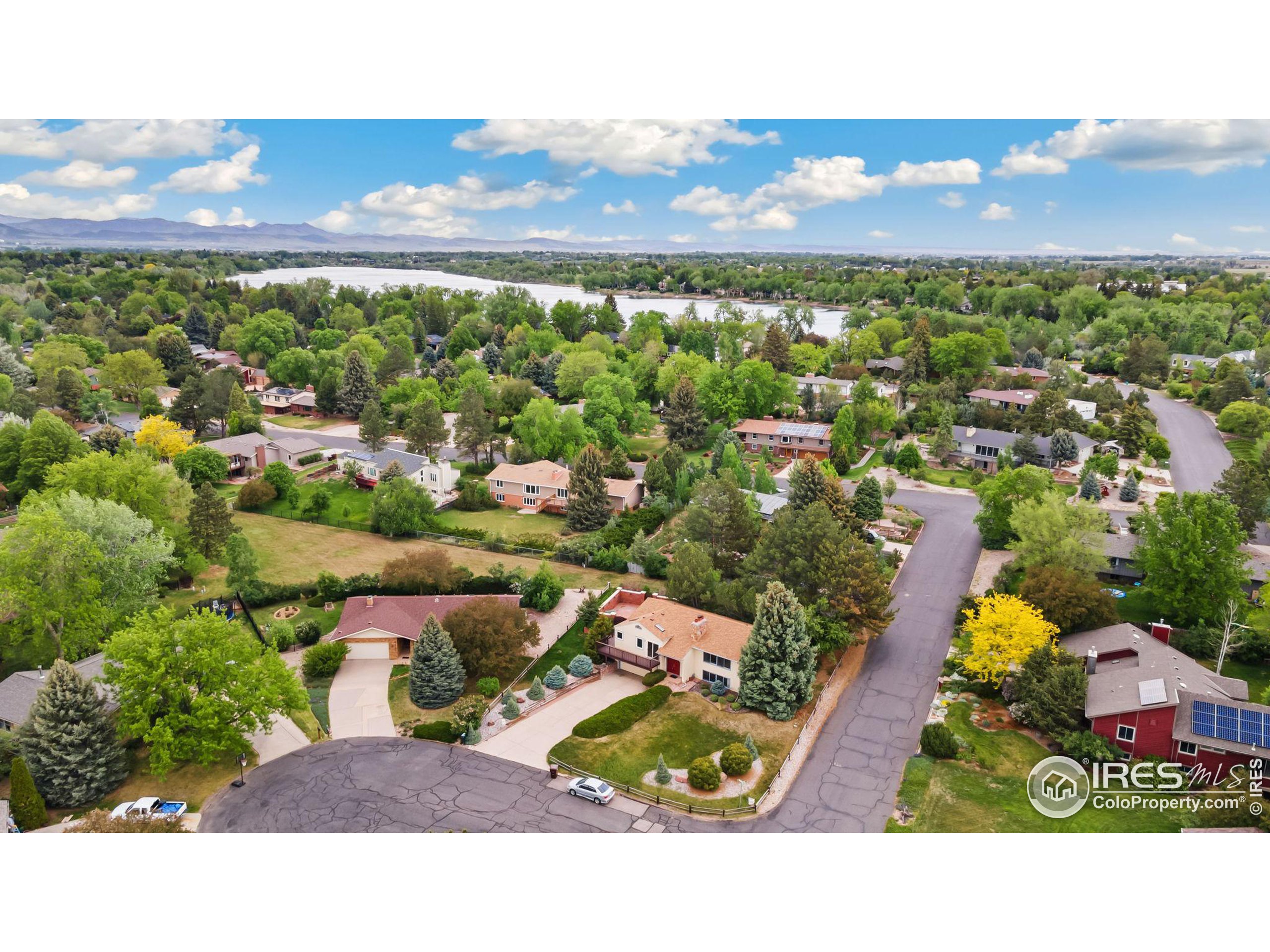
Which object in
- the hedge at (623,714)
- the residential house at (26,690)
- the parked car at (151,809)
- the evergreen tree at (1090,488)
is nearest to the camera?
the parked car at (151,809)

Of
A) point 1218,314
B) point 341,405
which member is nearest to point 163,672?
point 341,405

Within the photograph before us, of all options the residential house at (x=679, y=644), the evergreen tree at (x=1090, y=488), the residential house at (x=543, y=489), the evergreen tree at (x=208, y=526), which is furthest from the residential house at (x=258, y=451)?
the evergreen tree at (x=1090, y=488)

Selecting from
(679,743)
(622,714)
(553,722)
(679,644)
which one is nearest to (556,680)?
(553,722)

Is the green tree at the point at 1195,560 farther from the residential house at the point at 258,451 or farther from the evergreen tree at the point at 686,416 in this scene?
the residential house at the point at 258,451

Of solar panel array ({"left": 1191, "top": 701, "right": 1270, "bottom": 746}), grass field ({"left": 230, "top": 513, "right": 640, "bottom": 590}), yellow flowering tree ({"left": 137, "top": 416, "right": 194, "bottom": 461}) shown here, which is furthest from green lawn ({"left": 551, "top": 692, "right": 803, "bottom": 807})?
yellow flowering tree ({"left": 137, "top": 416, "right": 194, "bottom": 461})

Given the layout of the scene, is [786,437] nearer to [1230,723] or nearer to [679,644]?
[679,644]
